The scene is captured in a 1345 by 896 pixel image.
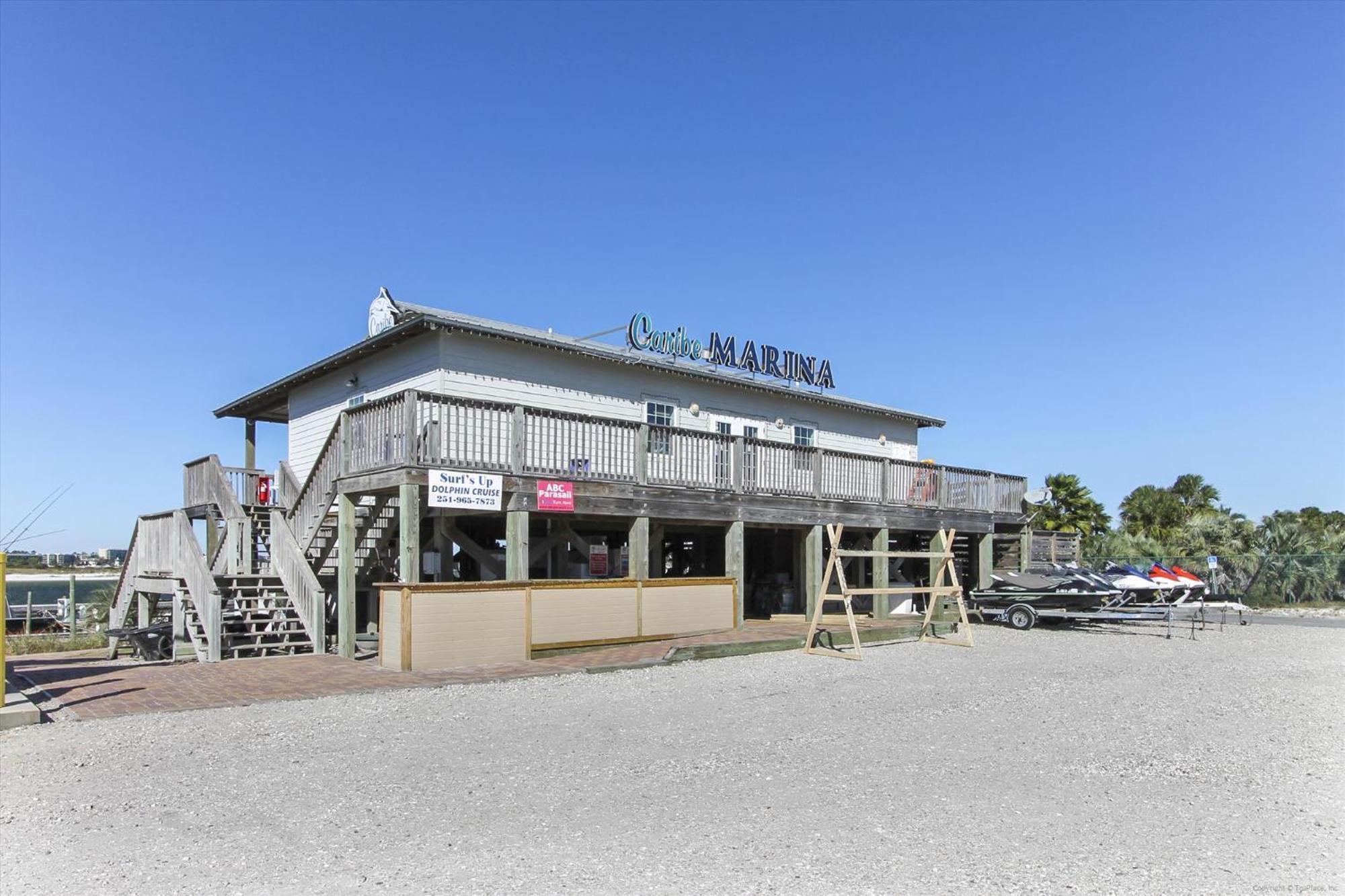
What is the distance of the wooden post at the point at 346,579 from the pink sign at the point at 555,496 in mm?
2995

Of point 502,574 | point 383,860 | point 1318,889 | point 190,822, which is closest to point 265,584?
point 502,574

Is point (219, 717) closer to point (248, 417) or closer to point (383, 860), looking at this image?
point (383, 860)

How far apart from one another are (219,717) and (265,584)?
6.95 meters

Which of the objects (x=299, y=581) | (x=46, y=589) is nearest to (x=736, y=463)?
(x=299, y=581)

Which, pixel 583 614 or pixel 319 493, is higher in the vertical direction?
pixel 319 493

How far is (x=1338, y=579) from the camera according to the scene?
1236 inches

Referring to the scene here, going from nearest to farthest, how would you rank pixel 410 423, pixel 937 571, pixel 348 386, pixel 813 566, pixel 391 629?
1. pixel 391 629
2. pixel 410 423
3. pixel 813 566
4. pixel 348 386
5. pixel 937 571

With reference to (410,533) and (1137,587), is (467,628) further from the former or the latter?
(1137,587)

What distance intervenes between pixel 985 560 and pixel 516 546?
46.2 ft

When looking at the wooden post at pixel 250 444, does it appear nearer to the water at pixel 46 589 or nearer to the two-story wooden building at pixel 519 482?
the two-story wooden building at pixel 519 482

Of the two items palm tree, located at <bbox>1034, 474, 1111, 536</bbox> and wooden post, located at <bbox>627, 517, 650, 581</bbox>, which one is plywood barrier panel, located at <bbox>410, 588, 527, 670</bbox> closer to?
wooden post, located at <bbox>627, 517, 650, 581</bbox>

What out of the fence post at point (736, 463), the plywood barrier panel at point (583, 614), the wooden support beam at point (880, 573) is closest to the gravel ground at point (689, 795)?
the plywood barrier panel at point (583, 614)

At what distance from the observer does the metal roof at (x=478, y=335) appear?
52.8 feet

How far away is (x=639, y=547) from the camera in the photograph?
1534 centimetres
